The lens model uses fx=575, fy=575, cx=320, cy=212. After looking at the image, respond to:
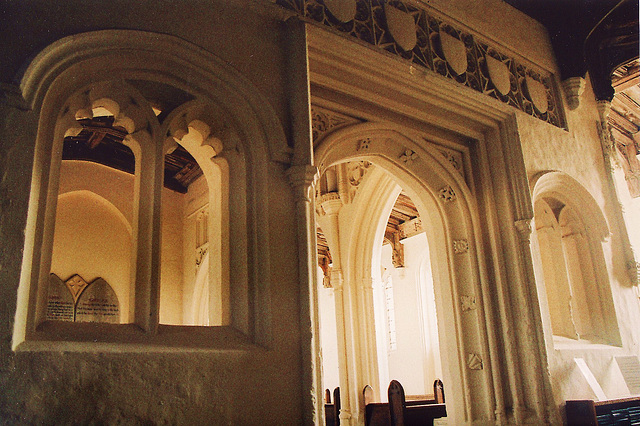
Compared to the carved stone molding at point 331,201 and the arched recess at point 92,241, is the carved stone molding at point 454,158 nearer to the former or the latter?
the carved stone molding at point 331,201

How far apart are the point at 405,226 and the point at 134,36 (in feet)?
30.6

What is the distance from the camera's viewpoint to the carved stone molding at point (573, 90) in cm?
635

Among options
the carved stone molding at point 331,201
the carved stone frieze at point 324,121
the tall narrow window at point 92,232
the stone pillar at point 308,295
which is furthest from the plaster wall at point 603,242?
the tall narrow window at point 92,232

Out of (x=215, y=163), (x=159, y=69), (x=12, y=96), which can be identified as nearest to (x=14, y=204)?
(x=12, y=96)

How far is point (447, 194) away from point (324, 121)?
4.91 feet

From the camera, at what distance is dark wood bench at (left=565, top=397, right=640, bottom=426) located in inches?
183

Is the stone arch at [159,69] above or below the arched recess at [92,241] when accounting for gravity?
below

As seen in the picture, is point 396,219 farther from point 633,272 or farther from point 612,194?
point 633,272

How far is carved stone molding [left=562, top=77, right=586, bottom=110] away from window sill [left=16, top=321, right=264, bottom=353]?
485cm

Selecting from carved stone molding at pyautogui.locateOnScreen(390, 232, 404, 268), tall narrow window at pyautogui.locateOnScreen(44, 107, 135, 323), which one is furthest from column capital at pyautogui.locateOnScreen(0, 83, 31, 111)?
carved stone molding at pyautogui.locateOnScreen(390, 232, 404, 268)

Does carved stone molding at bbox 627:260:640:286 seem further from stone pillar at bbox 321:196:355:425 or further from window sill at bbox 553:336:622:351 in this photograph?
stone pillar at bbox 321:196:355:425

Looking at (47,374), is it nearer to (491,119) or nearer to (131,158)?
(491,119)

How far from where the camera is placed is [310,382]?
3311 millimetres

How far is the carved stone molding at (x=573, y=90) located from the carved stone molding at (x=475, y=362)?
10.3 ft
